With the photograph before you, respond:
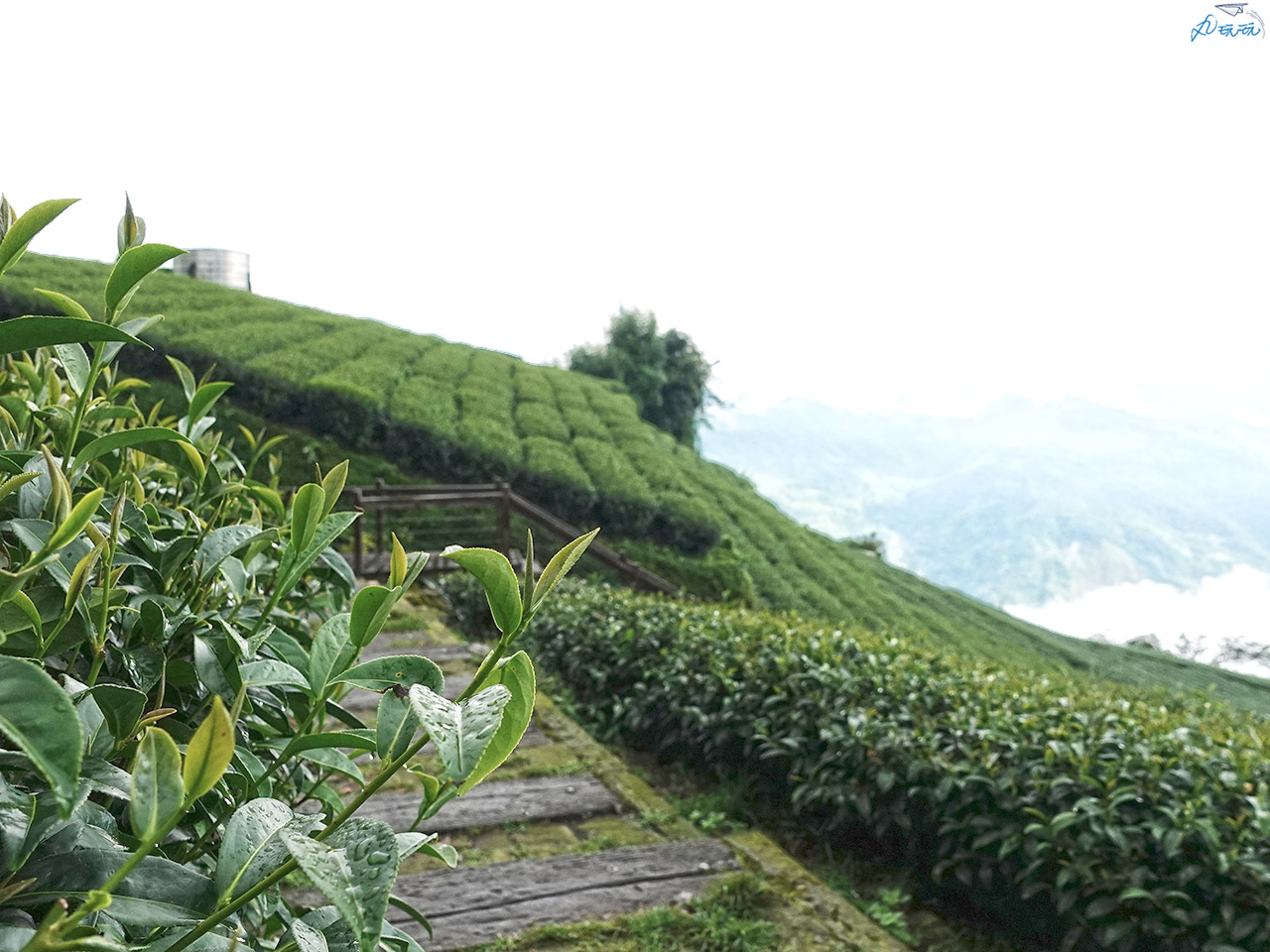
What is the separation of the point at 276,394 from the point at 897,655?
34.5 ft

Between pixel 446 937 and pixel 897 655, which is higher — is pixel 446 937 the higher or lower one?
the lower one

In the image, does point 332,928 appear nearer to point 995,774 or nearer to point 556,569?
point 556,569

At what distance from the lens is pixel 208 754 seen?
18.4 inches

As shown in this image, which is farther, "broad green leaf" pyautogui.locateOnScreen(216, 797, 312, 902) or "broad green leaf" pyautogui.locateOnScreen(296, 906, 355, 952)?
"broad green leaf" pyautogui.locateOnScreen(296, 906, 355, 952)

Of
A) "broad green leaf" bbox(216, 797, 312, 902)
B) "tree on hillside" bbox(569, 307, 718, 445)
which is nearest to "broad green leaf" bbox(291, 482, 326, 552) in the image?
"broad green leaf" bbox(216, 797, 312, 902)

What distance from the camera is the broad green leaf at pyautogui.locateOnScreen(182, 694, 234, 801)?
0.46 meters

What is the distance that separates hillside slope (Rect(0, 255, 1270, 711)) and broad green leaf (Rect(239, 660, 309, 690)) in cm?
1086

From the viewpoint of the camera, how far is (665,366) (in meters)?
23.8

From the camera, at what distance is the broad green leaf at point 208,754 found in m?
0.46

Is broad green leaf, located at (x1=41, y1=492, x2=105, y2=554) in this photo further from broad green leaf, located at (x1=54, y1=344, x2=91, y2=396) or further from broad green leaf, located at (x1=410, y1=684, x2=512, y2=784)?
broad green leaf, located at (x1=54, y1=344, x2=91, y2=396)

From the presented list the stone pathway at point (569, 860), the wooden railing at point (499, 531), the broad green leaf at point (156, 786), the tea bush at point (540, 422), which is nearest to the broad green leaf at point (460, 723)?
the broad green leaf at point (156, 786)

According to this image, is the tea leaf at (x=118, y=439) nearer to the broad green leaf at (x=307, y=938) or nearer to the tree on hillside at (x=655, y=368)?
the broad green leaf at (x=307, y=938)

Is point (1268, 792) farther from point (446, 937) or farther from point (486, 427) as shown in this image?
point (486, 427)

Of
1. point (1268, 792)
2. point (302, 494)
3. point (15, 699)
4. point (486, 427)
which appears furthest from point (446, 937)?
point (486, 427)
